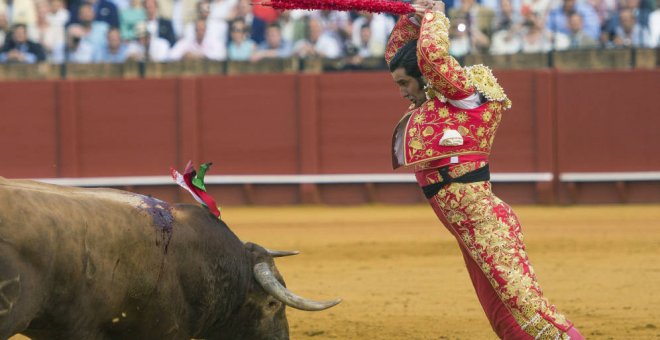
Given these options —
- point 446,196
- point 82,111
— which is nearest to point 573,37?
point 82,111

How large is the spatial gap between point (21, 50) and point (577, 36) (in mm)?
5956

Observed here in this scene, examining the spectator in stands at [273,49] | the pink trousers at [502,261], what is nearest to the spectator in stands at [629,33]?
the spectator in stands at [273,49]

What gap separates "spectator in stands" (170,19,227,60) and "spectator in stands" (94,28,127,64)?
0.56m

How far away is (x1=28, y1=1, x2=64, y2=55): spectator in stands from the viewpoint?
12.9 metres

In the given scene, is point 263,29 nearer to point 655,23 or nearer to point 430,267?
point 655,23

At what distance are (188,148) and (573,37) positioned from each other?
425 centimetres

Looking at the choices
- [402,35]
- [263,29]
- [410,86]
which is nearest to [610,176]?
[263,29]

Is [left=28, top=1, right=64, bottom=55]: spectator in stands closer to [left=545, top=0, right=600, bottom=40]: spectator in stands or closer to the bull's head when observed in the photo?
[left=545, top=0, right=600, bottom=40]: spectator in stands

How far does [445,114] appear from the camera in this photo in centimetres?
414

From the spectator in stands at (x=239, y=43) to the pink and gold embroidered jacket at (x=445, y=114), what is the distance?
8.48 m

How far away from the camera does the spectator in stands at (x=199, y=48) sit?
12.8 m

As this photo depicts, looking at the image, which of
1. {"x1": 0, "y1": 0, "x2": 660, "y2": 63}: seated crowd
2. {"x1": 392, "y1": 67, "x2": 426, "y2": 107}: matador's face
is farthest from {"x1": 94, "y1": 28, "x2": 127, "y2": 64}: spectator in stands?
{"x1": 392, "y1": 67, "x2": 426, "y2": 107}: matador's face

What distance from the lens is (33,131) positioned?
13.2 metres

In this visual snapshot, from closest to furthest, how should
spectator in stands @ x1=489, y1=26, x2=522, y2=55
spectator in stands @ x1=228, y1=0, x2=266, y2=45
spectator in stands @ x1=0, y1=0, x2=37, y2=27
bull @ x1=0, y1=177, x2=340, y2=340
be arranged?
bull @ x1=0, y1=177, x2=340, y2=340
spectator in stands @ x1=489, y1=26, x2=522, y2=55
spectator in stands @ x1=228, y1=0, x2=266, y2=45
spectator in stands @ x1=0, y1=0, x2=37, y2=27
